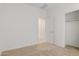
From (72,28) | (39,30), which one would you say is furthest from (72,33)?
(39,30)

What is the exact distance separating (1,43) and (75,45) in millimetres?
1768

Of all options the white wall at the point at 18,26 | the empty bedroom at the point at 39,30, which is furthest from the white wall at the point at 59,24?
the white wall at the point at 18,26

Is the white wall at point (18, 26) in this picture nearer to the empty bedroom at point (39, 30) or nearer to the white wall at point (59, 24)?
the empty bedroom at point (39, 30)

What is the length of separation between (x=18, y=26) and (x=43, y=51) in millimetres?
863

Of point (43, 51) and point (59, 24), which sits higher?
point (59, 24)

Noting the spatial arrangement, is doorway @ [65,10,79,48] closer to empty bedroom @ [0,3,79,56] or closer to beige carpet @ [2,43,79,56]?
empty bedroom @ [0,3,79,56]

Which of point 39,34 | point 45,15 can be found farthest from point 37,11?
point 39,34

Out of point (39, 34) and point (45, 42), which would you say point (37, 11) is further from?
point (45, 42)

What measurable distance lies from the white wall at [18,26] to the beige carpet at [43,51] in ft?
0.43

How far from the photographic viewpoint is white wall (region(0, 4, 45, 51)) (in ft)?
7.04

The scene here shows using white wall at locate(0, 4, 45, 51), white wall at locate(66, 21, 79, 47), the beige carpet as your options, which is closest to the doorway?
white wall at locate(66, 21, 79, 47)

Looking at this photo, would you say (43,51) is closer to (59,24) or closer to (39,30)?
(39,30)

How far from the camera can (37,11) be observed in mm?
2170

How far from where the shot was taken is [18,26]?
86.6 inches
